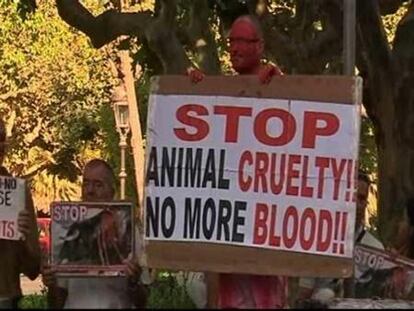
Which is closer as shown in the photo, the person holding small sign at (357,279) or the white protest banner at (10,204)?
the person holding small sign at (357,279)

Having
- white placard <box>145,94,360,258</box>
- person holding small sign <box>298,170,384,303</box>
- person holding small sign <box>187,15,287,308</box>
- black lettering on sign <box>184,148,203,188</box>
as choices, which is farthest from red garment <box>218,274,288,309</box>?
black lettering on sign <box>184,148,203,188</box>

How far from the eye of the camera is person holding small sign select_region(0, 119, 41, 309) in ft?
18.9

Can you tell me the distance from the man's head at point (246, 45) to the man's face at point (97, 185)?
897 millimetres

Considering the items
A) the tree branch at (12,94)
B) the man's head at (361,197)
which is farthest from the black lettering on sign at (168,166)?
the tree branch at (12,94)

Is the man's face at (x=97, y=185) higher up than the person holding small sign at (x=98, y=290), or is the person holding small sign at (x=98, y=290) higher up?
the man's face at (x=97, y=185)

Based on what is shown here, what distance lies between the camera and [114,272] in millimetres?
5312

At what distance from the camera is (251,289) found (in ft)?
16.8

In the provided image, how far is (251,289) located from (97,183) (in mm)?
974

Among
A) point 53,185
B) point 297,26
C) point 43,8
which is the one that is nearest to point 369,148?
point 43,8

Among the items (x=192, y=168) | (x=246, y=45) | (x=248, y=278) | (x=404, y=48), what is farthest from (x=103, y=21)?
(x=248, y=278)

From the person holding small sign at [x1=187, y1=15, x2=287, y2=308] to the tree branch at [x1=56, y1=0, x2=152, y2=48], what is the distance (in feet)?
20.1

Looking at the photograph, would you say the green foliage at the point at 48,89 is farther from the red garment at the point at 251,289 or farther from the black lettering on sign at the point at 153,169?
the red garment at the point at 251,289

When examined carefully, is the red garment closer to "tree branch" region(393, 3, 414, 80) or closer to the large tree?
the large tree

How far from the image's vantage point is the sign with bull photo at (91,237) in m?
5.35
